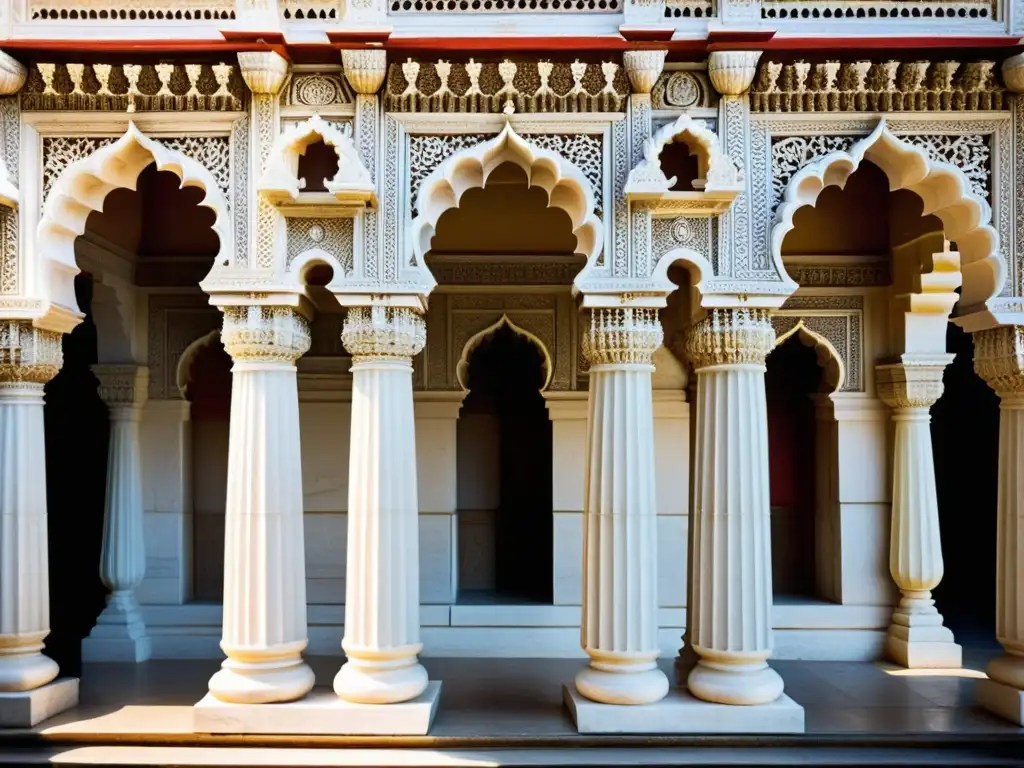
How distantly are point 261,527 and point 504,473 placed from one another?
5.04 metres

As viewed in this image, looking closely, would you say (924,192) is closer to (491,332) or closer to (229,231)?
(491,332)

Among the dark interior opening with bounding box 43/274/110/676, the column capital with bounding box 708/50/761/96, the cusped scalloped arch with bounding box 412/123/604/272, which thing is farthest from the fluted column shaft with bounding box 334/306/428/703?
the dark interior opening with bounding box 43/274/110/676

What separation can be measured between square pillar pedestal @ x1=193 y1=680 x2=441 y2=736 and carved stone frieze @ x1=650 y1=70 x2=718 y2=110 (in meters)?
4.66

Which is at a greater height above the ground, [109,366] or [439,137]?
[439,137]

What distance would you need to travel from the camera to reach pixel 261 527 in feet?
20.8

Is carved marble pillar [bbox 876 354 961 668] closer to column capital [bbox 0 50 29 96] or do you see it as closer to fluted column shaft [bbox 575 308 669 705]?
fluted column shaft [bbox 575 308 669 705]

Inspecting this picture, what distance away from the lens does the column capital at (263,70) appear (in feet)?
20.5

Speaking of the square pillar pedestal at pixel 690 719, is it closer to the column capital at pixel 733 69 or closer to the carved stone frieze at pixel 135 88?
the column capital at pixel 733 69

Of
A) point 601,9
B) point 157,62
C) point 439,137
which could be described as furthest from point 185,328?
point 601,9

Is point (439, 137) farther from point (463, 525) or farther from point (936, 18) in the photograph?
point (463, 525)

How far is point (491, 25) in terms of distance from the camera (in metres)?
6.39

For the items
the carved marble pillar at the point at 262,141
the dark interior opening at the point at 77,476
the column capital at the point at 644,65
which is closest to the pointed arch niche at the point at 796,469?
the column capital at the point at 644,65

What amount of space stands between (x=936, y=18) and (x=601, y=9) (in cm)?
238

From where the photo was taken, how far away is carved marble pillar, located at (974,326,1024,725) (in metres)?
6.60
